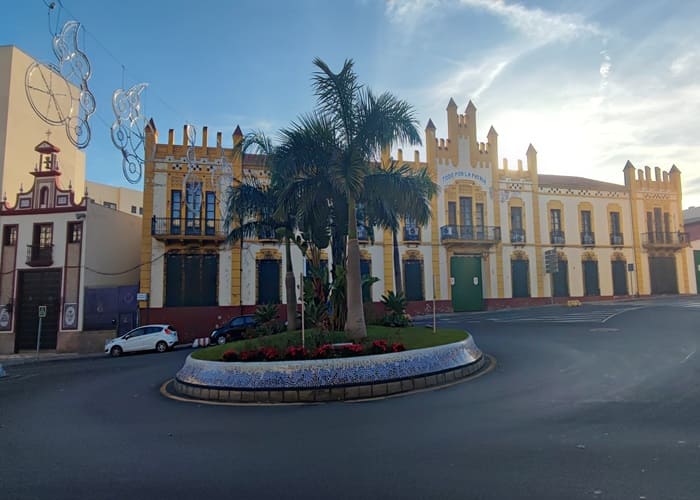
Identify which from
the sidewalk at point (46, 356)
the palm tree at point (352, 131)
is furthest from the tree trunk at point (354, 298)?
the sidewalk at point (46, 356)

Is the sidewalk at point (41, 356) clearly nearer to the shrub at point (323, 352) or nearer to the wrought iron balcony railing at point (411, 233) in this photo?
the shrub at point (323, 352)

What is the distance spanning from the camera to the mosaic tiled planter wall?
29.3ft

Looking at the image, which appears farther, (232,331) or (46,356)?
(46,356)

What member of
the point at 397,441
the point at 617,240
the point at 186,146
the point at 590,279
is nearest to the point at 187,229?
the point at 186,146

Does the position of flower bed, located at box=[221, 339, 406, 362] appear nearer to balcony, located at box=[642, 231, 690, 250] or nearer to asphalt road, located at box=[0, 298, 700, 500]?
asphalt road, located at box=[0, 298, 700, 500]

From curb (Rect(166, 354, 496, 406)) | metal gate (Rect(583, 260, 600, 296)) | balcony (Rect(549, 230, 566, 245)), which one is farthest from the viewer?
metal gate (Rect(583, 260, 600, 296))

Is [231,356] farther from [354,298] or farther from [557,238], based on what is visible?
[557,238]

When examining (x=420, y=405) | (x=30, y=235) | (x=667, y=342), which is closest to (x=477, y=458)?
(x=420, y=405)

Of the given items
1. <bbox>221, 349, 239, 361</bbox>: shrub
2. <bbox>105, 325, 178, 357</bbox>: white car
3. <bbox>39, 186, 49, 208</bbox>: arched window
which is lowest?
<bbox>105, 325, 178, 357</bbox>: white car

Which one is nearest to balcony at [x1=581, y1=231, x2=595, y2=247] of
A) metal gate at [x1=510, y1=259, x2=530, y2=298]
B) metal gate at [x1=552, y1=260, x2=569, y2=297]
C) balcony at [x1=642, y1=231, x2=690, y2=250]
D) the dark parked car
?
metal gate at [x1=552, y1=260, x2=569, y2=297]

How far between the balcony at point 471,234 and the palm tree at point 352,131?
64.2 feet

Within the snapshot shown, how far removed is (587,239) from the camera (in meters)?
35.1

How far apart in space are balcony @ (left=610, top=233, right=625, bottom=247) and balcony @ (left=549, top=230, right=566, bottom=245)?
14.3 ft

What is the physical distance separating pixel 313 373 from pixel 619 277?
112 ft
